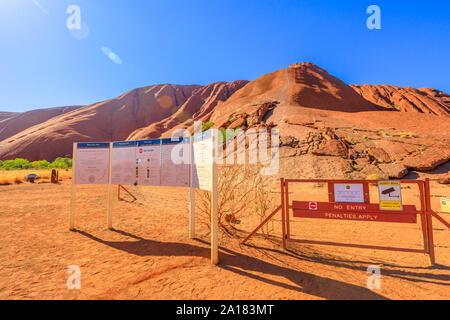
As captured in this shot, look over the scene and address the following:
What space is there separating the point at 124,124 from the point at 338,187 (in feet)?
263

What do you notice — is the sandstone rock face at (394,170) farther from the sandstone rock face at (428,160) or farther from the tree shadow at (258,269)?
the tree shadow at (258,269)

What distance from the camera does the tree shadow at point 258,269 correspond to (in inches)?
112

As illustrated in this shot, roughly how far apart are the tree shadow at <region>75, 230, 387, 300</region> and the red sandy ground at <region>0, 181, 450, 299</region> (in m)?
0.02

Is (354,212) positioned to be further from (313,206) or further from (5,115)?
(5,115)

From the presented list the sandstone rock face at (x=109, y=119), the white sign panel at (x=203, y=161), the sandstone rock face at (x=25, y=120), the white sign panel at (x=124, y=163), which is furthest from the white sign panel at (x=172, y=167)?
the sandstone rock face at (x=25, y=120)

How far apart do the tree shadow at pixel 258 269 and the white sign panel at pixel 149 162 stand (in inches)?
56.6

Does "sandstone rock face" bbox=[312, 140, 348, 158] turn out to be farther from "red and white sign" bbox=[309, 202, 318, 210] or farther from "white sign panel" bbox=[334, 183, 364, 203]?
"red and white sign" bbox=[309, 202, 318, 210]

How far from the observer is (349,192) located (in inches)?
158

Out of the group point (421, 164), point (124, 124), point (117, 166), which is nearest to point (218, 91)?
point (124, 124)

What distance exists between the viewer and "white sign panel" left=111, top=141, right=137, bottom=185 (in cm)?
516

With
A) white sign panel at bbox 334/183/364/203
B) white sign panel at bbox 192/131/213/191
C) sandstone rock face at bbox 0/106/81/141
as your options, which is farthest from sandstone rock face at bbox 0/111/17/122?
white sign panel at bbox 334/183/364/203

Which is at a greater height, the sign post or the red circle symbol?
the sign post

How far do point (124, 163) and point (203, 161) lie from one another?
2.50m

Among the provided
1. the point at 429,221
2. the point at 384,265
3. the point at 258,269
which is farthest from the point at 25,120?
the point at 429,221
